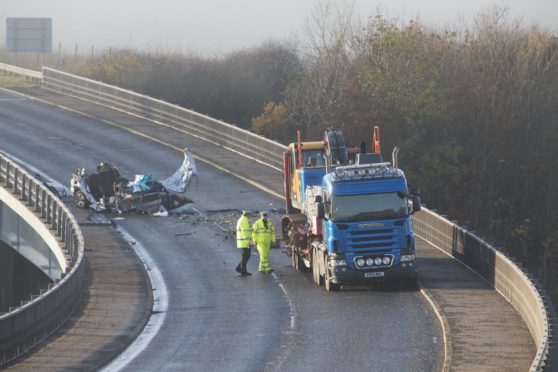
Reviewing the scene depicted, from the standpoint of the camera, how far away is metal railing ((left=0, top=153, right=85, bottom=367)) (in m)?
24.8

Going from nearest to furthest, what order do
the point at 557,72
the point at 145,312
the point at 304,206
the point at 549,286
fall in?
the point at 145,312, the point at 304,206, the point at 549,286, the point at 557,72

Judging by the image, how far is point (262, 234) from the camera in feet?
111

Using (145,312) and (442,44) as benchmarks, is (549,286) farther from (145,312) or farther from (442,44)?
(145,312)

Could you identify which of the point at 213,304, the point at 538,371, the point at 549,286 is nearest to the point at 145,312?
the point at 213,304

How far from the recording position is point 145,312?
98.2ft

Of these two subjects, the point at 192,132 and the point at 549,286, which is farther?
the point at 549,286

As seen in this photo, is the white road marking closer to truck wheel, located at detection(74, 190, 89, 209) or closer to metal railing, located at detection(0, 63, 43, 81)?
truck wheel, located at detection(74, 190, 89, 209)

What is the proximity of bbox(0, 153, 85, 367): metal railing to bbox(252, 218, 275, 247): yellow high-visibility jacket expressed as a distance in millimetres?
4394

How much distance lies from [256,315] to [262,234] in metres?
4.64

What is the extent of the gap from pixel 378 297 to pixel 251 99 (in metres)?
53.9

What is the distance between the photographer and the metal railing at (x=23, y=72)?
79.5m

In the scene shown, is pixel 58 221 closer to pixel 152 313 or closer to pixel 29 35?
pixel 152 313

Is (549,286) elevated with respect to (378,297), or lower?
lower

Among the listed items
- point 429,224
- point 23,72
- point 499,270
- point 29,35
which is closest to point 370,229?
point 499,270
